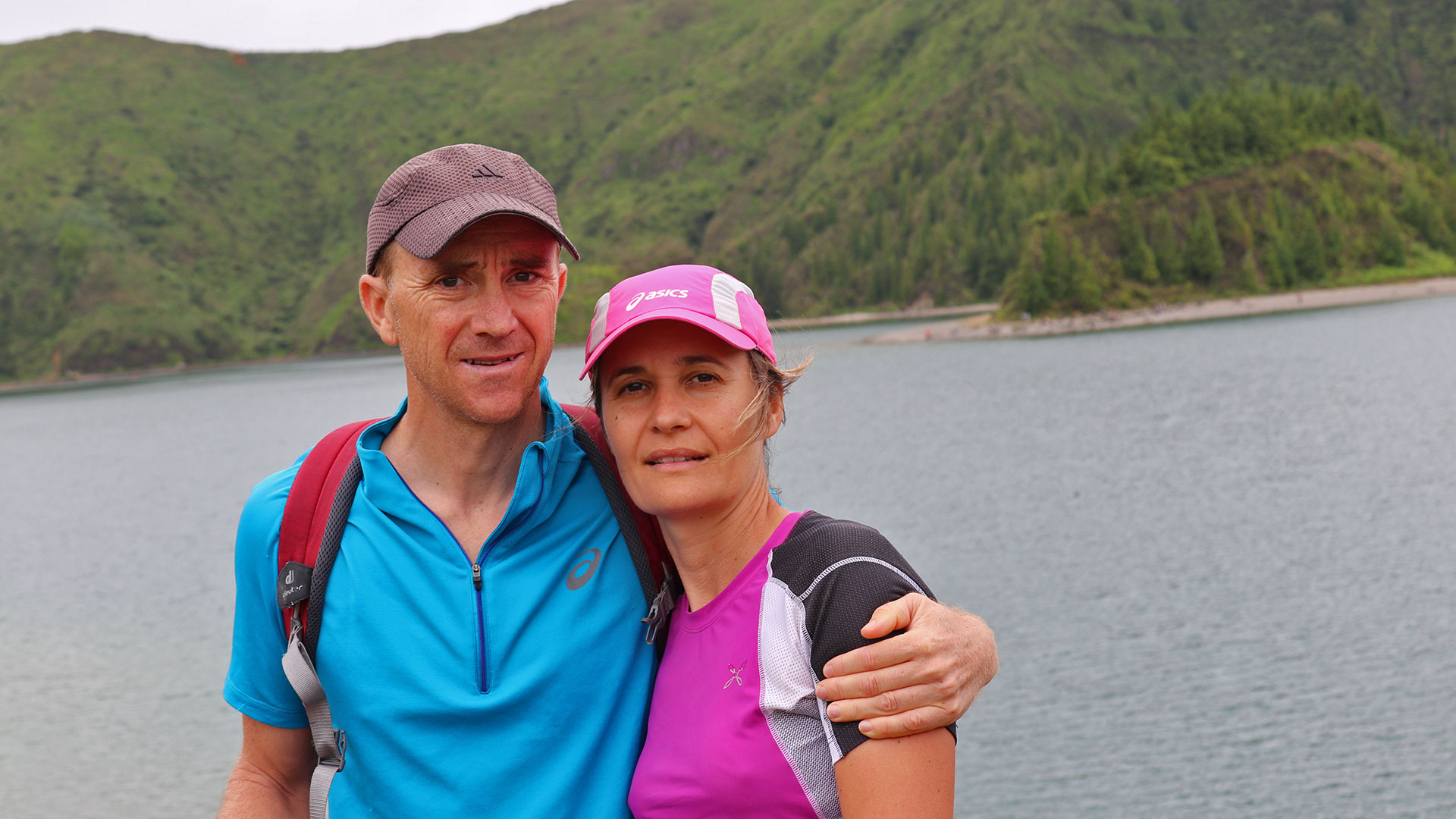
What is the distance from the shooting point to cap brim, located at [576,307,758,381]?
2.64 metres

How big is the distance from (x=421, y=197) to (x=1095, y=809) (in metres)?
12.7

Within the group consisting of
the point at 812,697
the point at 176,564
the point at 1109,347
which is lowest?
the point at 812,697

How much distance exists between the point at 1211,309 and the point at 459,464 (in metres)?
127

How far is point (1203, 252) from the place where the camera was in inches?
4786

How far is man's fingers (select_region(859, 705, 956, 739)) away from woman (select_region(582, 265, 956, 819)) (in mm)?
31

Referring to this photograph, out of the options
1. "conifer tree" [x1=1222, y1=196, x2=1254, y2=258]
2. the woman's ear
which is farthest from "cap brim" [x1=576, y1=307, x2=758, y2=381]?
"conifer tree" [x1=1222, y1=196, x2=1254, y2=258]

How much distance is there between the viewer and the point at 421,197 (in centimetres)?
291

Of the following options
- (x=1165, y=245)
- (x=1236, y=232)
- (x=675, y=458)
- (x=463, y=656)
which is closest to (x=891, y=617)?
(x=675, y=458)

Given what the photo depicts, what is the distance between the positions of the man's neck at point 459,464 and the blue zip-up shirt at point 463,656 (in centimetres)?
11

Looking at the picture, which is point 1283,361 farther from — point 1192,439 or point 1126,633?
point 1126,633

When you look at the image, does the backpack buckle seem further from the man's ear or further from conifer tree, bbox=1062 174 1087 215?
conifer tree, bbox=1062 174 1087 215

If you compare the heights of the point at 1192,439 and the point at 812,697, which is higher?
the point at 1192,439

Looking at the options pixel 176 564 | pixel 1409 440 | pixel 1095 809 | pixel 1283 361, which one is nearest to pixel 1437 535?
pixel 1409 440

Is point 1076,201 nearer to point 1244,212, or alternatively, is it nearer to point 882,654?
point 1244,212
